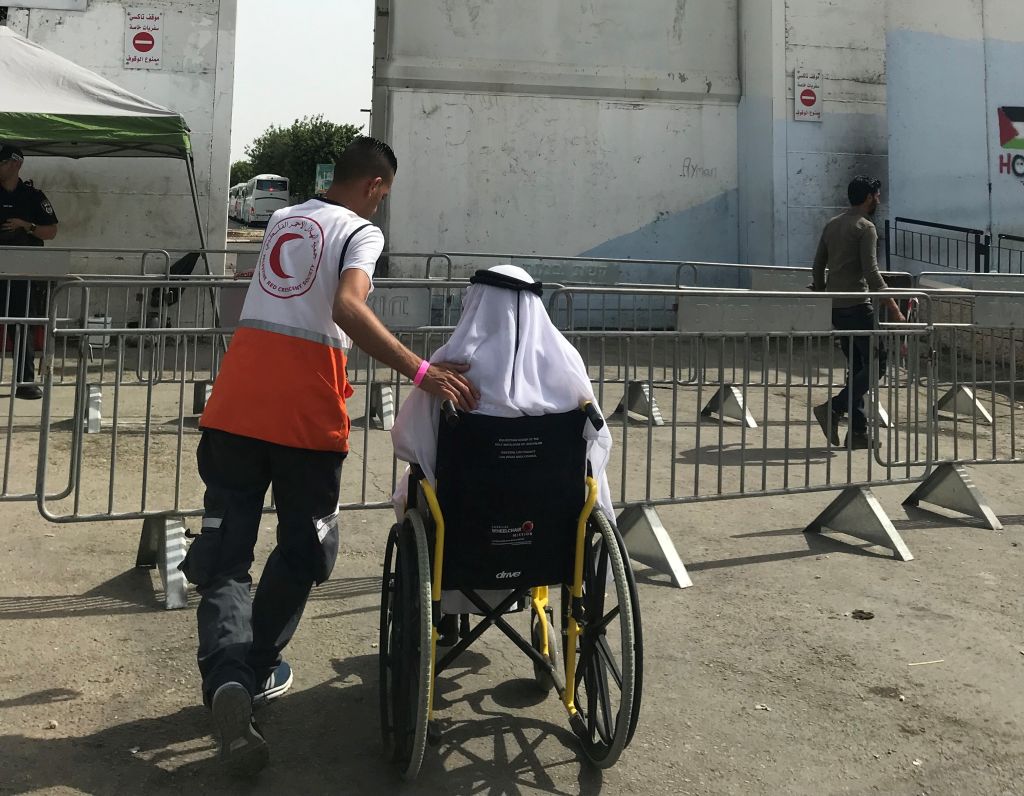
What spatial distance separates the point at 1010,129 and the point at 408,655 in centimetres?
1698

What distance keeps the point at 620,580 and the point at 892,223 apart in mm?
14933

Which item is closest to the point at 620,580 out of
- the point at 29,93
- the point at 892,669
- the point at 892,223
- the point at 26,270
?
the point at 892,669

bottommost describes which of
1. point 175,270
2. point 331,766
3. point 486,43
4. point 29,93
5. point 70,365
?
point 331,766

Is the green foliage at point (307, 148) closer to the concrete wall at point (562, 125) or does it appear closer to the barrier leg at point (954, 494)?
the concrete wall at point (562, 125)

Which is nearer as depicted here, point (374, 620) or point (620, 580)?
point (620, 580)

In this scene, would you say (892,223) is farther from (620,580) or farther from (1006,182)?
(620,580)

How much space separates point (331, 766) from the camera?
10.3 feet

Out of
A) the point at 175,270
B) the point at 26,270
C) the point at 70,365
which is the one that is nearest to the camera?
the point at 26,270

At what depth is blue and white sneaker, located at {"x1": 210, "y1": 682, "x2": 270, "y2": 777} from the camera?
2928mm

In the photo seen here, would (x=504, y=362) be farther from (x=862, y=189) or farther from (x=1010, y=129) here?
(x=1010, y=129)

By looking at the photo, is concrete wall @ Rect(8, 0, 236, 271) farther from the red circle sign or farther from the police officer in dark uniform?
the police officer in dark uniform

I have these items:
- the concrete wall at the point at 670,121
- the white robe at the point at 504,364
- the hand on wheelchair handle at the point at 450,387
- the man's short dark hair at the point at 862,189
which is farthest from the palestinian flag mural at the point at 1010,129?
the hand on wheelchair handle at the point at 450,387

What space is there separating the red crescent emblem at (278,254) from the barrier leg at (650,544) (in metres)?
2.42

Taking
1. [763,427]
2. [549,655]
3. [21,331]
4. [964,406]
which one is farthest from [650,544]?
[21,331]
